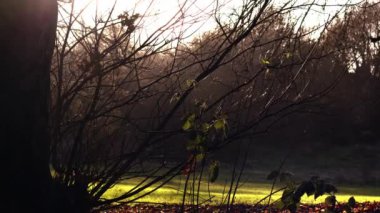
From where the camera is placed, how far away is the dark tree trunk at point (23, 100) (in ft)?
9.55

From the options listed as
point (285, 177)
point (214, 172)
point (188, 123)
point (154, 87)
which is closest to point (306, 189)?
point (285, 177)

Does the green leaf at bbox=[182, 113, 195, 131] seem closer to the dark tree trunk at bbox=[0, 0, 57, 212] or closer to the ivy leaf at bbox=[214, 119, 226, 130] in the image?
the ivy leaf at bbox=[214, 119, 226, 130]

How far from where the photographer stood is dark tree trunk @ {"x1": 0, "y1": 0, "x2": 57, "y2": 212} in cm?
291

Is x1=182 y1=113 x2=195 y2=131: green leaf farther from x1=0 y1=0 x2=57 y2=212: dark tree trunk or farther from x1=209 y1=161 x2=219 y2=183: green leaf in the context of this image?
x1=0 y1=0 x2=57 y2=212: dark tree trunk

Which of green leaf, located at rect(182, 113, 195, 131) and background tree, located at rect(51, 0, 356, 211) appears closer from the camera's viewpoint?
green leaf, located at rect(182, 113, 195, 131)

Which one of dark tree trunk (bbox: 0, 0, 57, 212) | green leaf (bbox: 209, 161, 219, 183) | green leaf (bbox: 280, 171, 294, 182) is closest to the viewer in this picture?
dark tree trunk (bbox: 0, 0, 57, 212)

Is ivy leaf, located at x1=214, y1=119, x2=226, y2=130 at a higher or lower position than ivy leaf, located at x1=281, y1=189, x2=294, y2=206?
higher

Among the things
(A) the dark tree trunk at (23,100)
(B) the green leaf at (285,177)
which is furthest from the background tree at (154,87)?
(A) the dark tree trunk at (23,100)

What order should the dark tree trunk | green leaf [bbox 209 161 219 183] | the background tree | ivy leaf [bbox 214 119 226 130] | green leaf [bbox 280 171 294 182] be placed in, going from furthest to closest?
the background tree, green leaf [bbox 280 171 294 182], green leaf [bbox 209 161 219 183], ivy leaf [bbox 214 119 226 130], the dark tree trunk

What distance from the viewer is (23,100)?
116 inches

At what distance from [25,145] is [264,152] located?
3729 cm

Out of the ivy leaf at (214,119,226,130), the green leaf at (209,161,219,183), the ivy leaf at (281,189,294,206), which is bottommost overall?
the ivy leaf at (281,189,294,206)

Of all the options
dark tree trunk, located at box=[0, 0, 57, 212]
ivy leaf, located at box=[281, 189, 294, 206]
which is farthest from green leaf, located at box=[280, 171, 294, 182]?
dark tree trunk, located at box=[0, 0, 57, 212]

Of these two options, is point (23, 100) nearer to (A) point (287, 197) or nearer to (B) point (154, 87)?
(A) point (287, 197)
